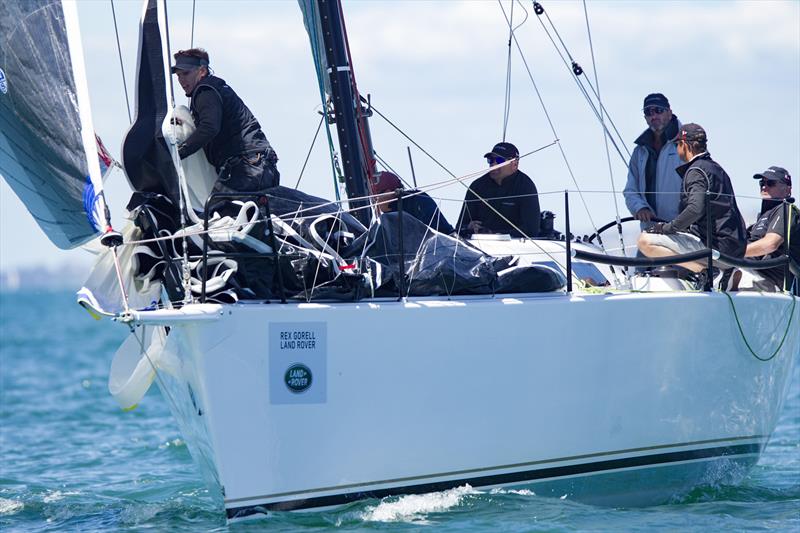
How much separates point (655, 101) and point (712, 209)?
3.73 feet

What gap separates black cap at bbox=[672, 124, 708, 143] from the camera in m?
7.48

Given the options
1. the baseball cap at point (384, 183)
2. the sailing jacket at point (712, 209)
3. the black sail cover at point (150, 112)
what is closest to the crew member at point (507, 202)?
the baseball cap at point (384, 183)

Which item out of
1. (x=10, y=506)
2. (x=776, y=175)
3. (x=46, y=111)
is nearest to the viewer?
(x=46, y=111)

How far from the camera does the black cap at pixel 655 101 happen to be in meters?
8.23

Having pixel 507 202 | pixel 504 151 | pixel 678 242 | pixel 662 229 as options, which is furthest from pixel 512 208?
pixel 678 242

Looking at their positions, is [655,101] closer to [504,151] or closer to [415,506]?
[504,151]

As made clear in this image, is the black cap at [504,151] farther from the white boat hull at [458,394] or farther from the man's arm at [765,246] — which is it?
the man's arm at [765,246]

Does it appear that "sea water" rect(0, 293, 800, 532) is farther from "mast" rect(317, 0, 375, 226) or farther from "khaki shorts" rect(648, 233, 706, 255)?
"mast" rect(317, 0, 375, 226)

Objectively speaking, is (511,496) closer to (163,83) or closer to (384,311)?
(384,311)

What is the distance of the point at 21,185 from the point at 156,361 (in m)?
1.29

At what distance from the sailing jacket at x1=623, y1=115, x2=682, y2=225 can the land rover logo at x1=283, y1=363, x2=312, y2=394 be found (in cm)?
291

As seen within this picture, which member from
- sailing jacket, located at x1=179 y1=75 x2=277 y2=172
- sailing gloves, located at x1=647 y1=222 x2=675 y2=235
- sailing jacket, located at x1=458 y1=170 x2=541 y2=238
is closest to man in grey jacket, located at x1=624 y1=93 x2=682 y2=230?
sailing gloves, located at x1=647 y1=222 x2=675 y2=235

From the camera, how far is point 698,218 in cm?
732

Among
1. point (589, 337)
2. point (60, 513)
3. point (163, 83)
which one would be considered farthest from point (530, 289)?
point (60, 513)
